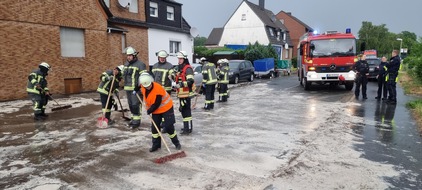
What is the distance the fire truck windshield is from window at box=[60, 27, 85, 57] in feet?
35.9

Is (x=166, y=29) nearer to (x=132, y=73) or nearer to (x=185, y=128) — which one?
(x=132, y=73)

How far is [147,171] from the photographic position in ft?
15.5

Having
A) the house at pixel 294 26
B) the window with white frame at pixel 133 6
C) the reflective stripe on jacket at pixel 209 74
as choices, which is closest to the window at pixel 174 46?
the window with white frame at pixel 133 6

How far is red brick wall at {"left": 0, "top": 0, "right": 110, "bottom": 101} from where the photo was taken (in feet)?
39.1

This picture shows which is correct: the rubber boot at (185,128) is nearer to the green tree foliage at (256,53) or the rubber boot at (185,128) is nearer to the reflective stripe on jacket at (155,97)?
the reflective stripe on jacket at (155,97)

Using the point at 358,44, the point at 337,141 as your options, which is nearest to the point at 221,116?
the point at 337,141

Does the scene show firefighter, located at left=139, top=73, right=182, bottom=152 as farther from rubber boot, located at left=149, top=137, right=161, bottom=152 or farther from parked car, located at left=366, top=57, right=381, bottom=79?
parked car, located at left=366, top=57, right=381, bottom=79

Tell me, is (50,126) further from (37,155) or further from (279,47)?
(279,47)

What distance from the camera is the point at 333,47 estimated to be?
1406cm

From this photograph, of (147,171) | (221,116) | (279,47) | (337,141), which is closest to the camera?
(147,171)

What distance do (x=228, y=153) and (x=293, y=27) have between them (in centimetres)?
5070

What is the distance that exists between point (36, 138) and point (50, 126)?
1202 mm

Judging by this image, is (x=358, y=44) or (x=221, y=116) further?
(x=358, y=44)

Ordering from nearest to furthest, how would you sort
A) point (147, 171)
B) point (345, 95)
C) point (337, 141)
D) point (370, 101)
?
point (147, 171)
point (337, 141)
point (370, 101)
point (345, 95)
